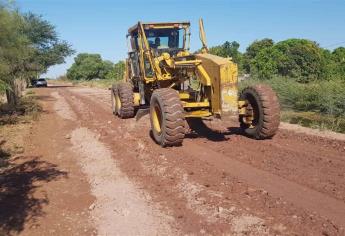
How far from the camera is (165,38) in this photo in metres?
13.2

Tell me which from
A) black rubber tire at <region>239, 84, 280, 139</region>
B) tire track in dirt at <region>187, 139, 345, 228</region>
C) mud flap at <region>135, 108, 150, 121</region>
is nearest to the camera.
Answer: tire track in dirt at <region>187, 139, 345, 228</region>

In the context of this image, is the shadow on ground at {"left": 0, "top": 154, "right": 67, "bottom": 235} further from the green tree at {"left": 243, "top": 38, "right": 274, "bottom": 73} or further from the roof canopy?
the green tree at {"left": 243, "top": 38, "right": 274, "bottom": 73}

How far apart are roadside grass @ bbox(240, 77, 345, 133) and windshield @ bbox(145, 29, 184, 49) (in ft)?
14.2

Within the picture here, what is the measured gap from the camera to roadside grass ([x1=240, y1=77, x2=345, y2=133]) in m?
13.9

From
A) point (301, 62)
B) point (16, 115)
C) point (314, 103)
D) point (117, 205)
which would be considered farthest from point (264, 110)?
point (301, 62)

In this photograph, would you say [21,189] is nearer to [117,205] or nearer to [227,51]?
[117,205]

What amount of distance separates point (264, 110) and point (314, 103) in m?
6.72

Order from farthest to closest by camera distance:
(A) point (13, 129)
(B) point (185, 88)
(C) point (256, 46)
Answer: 1. (C) point (256, 46)
2. (A) point (13, 129)
3. (B) point (185, 88)

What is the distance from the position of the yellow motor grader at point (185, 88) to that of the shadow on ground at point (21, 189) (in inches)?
104

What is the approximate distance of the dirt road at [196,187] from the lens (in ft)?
18.5

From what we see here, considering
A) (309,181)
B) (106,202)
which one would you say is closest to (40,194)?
(106,202)

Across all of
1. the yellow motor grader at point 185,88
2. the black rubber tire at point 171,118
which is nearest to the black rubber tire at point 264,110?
the yellow motor grader at point 185,88

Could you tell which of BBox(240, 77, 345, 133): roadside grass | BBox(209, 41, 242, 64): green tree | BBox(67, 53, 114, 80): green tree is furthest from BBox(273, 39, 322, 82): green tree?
BBox(67, 53, 114, 80): green tree

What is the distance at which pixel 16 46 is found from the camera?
53.5 ft
